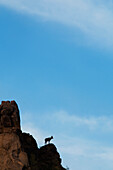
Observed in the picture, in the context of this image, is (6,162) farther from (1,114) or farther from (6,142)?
(1,114)

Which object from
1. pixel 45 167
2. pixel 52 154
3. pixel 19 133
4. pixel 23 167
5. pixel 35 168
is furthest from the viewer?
pixel 52 154

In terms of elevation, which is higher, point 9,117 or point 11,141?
point 9,117

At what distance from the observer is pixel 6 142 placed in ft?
92.2

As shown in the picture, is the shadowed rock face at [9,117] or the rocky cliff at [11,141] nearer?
the rocky cliff at [11,141]

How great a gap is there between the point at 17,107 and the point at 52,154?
1437 centimetres

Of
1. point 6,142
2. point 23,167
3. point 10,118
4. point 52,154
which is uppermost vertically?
point 52,154

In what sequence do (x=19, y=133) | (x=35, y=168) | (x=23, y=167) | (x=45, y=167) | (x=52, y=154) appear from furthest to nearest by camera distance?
(x=52, y=154), (x=45, y=167), (x=35, y=168), (x=19, y=133), (x=23, y=167)

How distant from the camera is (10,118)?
29109 millimetres

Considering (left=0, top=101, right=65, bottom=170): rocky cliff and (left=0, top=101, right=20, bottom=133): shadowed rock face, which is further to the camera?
(left=0, top=101, right=20, bottom=133): shadowed rock face

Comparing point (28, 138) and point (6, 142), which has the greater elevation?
point (28, 138)

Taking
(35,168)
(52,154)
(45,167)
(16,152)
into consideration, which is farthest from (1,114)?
(52,154)

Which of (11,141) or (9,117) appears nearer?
(11,141)

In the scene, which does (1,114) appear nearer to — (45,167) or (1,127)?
(1,127)

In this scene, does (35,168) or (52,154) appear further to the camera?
(52,154)
